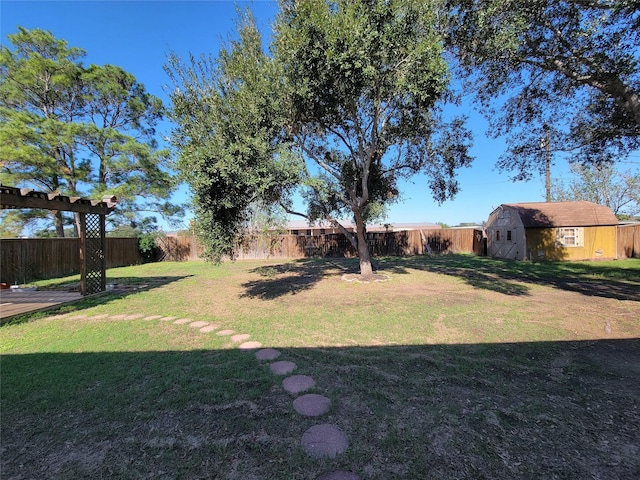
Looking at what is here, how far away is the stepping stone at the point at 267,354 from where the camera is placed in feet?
11.4

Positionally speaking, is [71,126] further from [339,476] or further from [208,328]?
[339,476]

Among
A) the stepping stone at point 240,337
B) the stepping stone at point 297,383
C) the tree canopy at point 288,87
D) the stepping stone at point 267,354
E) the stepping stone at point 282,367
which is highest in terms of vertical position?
the tree canopy at point 288,87

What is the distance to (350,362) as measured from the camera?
332cm

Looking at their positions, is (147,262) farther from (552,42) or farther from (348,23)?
(552,42)

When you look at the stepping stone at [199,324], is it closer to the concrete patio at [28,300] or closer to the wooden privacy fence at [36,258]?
the concrete patio at [28,300]

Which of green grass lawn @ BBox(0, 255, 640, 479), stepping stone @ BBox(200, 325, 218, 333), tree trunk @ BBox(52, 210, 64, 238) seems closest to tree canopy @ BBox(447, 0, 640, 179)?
green grass lawn @ BBox(0, 255, 640, 479)

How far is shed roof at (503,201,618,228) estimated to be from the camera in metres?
14.5

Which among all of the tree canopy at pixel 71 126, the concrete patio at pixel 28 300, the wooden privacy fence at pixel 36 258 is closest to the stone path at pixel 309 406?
the concrete patio at pixel 28 300

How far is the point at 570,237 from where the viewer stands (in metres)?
14.6

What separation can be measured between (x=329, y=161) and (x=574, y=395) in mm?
8475

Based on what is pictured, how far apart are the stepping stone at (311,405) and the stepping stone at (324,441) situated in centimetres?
17

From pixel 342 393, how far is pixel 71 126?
18.5m

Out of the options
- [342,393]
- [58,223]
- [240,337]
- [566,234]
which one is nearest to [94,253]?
[240,337]

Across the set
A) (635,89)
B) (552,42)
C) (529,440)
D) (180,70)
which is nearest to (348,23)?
(180,70)
